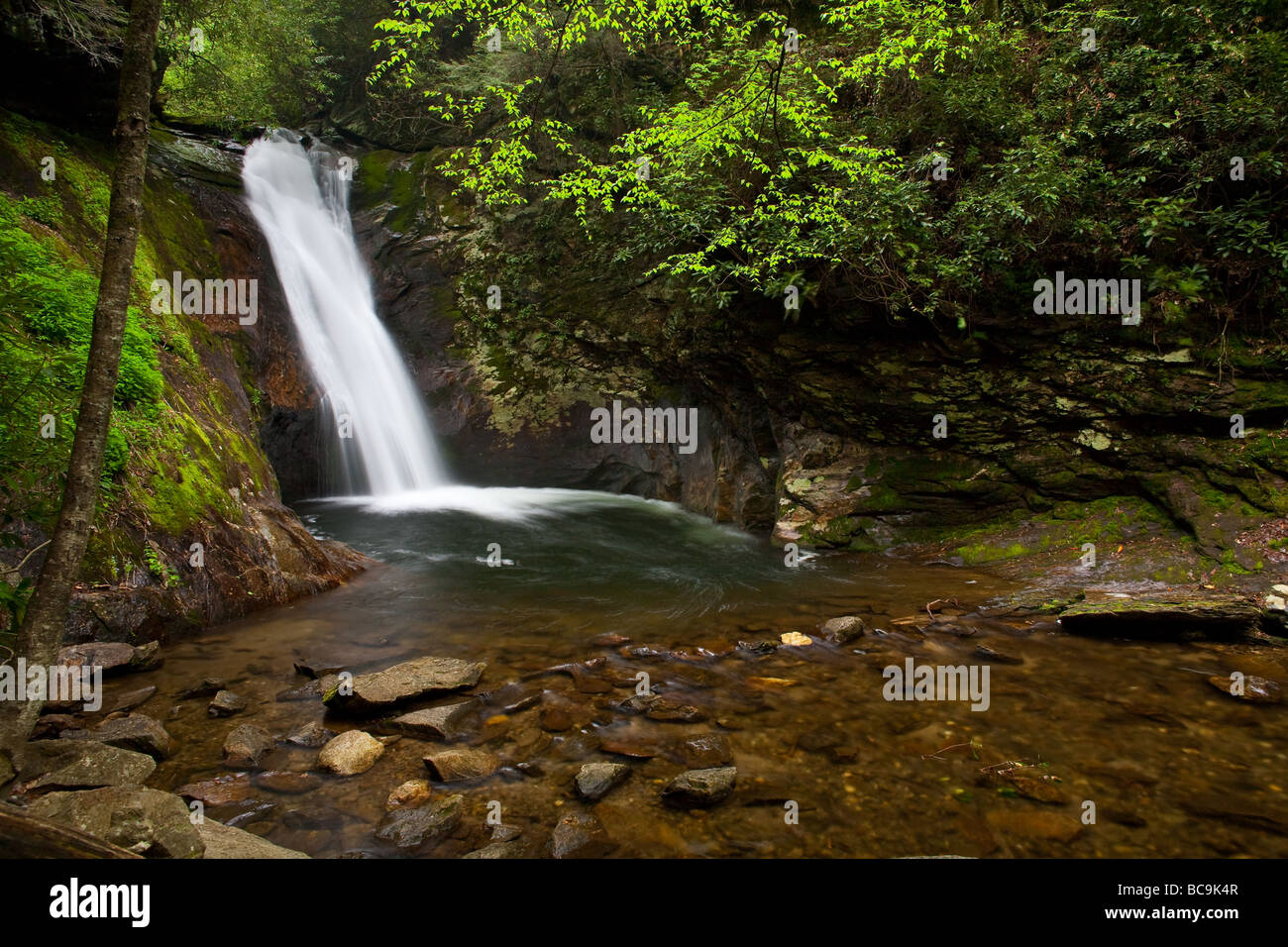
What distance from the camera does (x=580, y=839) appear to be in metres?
3.15

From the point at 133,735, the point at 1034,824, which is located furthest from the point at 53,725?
the point at 1034,824

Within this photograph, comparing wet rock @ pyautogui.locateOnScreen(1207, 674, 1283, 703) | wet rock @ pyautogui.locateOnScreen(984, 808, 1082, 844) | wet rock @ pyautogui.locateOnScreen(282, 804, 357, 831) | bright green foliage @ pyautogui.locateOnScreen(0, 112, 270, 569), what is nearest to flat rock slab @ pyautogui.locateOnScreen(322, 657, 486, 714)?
wet rock @ pyautogui.locateOnScreen(282, 804, 357, 831)

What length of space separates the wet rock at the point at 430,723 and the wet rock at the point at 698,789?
5.35ft

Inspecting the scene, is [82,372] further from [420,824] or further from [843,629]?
[843,629]

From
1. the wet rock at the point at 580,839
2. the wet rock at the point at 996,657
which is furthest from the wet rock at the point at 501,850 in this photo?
the wet rock at the point at 996,657

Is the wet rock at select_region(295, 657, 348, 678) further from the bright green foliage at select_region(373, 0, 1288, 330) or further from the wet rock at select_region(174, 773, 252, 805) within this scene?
the bright green foliage at select_region(373, 0, 1288, 330)

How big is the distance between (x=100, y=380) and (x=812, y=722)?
4.82 metres

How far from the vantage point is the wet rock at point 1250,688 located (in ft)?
14.6

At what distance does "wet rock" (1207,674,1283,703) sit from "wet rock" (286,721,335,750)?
640cm

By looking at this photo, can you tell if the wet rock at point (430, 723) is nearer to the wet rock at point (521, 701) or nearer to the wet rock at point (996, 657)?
the wet rock at point (521, 701)

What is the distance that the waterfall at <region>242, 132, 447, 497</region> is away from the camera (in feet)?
45.8
